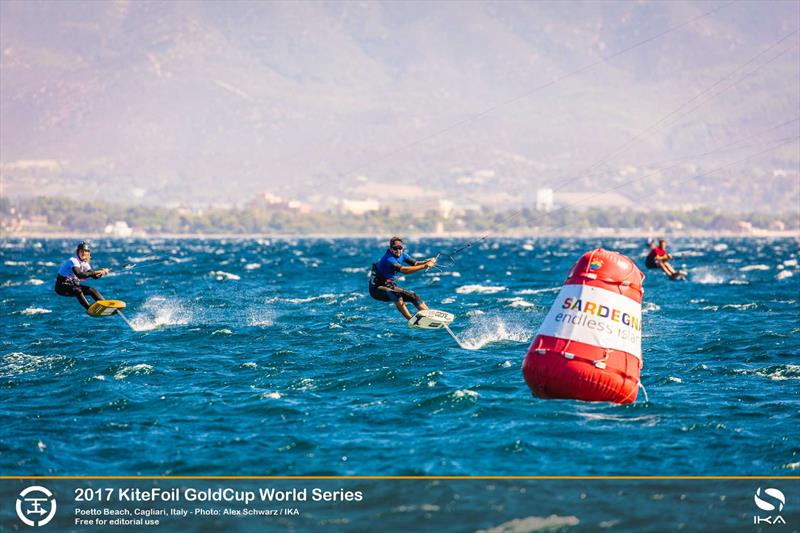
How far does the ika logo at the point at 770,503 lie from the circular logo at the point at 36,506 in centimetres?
1081

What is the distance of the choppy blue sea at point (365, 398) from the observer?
19172 mm

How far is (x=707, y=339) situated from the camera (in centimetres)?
3531

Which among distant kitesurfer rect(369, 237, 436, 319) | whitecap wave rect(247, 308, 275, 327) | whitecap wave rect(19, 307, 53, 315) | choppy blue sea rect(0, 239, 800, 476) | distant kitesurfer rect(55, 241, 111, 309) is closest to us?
choppy blue sea rect(0, 239, 800, 476)

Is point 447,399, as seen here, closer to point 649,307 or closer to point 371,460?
point 371,460

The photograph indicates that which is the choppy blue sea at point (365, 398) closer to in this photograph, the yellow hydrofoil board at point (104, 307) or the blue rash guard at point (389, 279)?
the yellow hydrofoil board at point (104, 307)

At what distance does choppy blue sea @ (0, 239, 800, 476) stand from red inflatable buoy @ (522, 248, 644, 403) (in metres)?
0.60

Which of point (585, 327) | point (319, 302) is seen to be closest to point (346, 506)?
point (585, 327)

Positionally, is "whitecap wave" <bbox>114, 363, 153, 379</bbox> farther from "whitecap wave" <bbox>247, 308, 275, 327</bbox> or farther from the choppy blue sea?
"whitecap wave" <bbox>247, 308, 275, 327</bbox>

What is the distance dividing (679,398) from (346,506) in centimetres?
1062

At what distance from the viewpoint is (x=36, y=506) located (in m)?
16.8

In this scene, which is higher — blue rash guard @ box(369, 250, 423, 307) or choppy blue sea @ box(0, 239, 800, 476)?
blue rash guard @ box(369, 250, 423, 307)

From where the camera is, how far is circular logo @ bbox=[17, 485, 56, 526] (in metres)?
16.4

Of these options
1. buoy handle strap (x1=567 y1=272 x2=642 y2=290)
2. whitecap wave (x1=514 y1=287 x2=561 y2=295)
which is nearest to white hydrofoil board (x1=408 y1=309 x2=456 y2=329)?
buoy handle strap (x1=567 y1=272 x2=642 y2=290)

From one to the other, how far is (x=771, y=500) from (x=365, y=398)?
10459 mm
